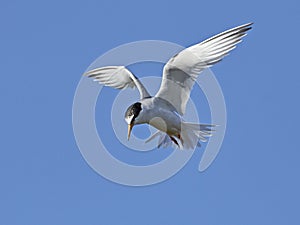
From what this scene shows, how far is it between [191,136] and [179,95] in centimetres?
84

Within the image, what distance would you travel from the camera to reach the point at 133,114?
18562 millimetres

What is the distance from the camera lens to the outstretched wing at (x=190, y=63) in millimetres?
18766

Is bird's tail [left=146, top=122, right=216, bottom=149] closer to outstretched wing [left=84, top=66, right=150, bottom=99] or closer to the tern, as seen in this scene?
the tern

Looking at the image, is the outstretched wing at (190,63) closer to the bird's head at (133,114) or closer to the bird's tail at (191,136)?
the bird's tail at (191,136)

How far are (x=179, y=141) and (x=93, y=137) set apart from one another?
158 centimetres

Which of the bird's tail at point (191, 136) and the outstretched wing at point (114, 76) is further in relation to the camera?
the outstretched wing at point (114, 76)

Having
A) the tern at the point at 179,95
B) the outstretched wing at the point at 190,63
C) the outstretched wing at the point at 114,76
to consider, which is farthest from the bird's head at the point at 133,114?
the outstretched wing at the point at 114,76

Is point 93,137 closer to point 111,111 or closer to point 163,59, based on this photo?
point 111,111

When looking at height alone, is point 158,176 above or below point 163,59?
below

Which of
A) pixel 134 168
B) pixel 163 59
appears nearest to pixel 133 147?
pixel 134 168

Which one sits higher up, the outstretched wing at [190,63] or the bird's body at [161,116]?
the outstretched wing at [190,63]

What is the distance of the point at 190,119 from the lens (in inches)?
783

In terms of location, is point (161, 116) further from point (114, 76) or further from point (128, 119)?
point (114, 76)

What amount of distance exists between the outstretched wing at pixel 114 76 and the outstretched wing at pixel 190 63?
108cm
